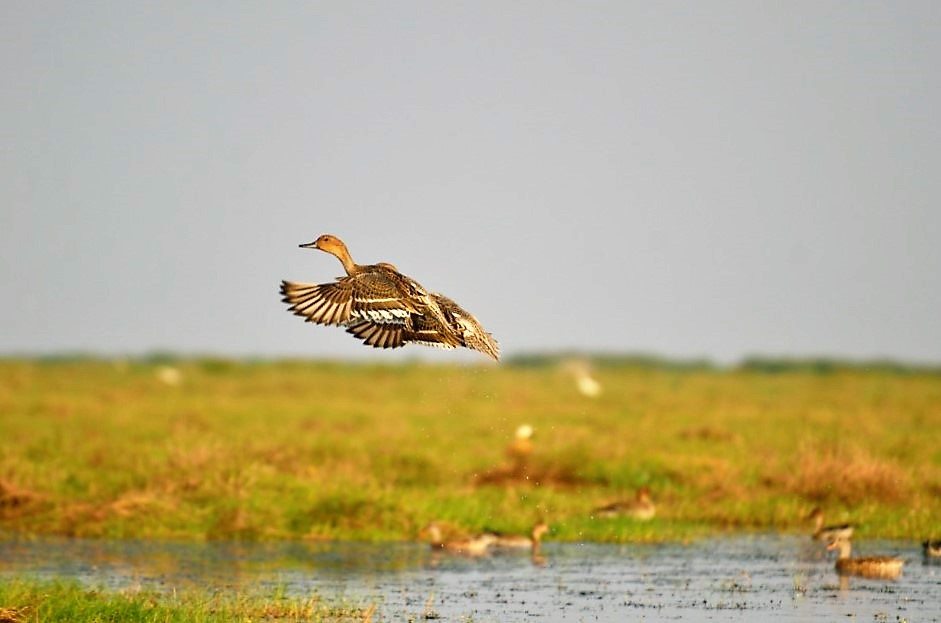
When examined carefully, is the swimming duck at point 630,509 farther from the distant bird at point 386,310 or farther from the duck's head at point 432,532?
the distant bird at point 386,310

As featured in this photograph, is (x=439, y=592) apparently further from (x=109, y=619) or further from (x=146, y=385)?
(x=146, y=385)

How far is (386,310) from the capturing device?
41.9 ft

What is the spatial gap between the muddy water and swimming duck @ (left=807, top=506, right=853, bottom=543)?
26cm

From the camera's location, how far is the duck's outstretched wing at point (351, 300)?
12.6m

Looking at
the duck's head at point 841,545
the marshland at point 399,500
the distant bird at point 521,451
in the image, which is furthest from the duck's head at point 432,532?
the distant bird at point 521,451

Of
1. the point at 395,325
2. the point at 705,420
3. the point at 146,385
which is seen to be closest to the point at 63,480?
the point at 395,325

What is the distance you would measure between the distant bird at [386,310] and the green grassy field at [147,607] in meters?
2.35

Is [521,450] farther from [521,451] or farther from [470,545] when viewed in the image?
[470,545]

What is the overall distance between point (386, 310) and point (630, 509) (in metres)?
8.16

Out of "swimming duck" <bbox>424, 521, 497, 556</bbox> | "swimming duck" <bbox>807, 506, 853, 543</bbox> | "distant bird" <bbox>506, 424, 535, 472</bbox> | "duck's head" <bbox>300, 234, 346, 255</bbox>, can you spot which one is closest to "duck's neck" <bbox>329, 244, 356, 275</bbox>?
"duck's head" <bbox>300, 234, 346, 255</bbox>

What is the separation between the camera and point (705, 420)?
34125 mm

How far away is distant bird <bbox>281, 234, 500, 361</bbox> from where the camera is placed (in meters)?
12.7

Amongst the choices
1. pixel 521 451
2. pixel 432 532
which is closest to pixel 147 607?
pixel 432 532

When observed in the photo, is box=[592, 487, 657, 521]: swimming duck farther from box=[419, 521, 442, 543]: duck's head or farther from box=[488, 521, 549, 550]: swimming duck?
box=[419, 521, 442, 543]: duck's head
